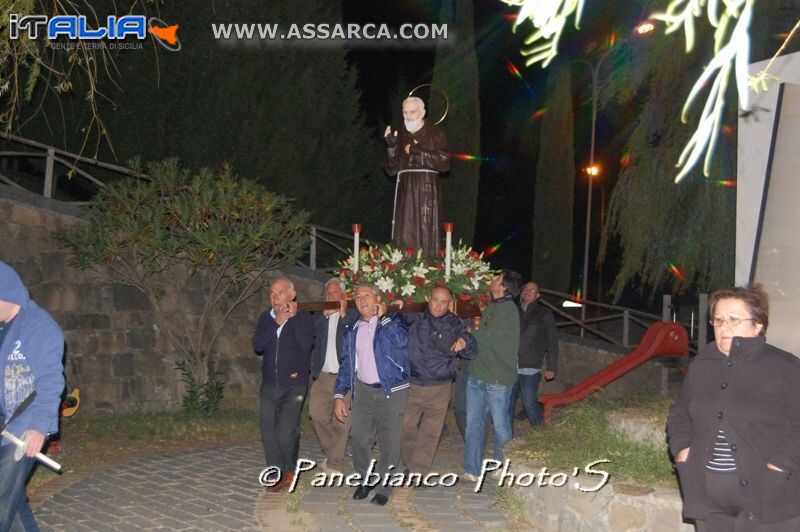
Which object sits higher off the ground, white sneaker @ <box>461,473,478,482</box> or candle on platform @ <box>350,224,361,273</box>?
candle on platform @ <box>350,224,361,273</box>

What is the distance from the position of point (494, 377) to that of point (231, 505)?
237cm

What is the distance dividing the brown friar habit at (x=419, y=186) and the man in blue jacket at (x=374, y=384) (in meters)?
2.26

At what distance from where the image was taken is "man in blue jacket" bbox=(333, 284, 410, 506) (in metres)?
7.59

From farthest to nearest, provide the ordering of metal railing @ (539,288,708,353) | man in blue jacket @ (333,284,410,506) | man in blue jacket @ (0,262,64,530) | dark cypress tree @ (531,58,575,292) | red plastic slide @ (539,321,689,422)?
dark cypress tree @ (531,58,575,292), metal railing @ (539,288,708,353), red plastic slide @ (539,321,689,422), man in blue jacket @ (333,284,410,506), man in blue jacket @ (0,262,64,530)

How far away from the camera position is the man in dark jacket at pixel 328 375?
8469mm

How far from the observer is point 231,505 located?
729 centimetres

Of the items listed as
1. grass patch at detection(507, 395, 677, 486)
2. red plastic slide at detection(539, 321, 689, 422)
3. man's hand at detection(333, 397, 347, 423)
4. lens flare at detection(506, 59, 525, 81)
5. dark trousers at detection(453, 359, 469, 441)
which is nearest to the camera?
grass patch at detection(507, 395, 677, 486)

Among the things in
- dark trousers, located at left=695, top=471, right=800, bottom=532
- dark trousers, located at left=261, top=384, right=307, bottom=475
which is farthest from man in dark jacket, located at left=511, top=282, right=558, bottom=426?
dark trousers, located at left=695, top=471, right=800, bottom=532

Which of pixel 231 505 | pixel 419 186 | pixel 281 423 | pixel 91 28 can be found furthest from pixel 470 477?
pixel 91 28

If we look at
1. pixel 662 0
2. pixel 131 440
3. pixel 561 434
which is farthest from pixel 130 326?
pixel 662 0

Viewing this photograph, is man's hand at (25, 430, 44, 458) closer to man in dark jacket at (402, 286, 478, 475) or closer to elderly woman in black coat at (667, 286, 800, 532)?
elderly woman in black coat at (667, 286, 800, 532)

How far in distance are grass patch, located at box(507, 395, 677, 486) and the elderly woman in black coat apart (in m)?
1.62

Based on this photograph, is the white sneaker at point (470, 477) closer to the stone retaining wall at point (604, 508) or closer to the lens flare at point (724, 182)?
the stone retaining wall at point (604, 508)

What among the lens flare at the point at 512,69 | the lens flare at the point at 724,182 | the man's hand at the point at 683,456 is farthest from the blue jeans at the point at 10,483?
the lens flare at the point at 512,69
